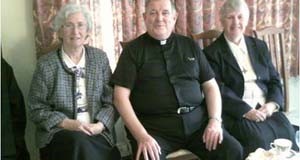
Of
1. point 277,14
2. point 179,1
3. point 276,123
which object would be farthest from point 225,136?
point 277,14

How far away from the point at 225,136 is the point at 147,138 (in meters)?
0.41

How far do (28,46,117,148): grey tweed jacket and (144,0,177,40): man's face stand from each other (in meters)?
0.37

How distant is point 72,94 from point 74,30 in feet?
1.12

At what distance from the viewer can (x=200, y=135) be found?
225cm

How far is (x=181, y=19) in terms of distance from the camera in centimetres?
289

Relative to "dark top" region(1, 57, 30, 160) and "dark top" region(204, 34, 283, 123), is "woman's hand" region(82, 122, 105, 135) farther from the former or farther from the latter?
"dark top" region(204, 34, 283, 123)

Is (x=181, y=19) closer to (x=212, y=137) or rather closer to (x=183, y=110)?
(x=183, y=110)

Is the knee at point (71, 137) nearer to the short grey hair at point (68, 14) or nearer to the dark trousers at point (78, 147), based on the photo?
the dark trousers at point (78, 147)

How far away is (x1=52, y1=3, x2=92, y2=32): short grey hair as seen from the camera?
233cm

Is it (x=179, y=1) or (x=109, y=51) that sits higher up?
(x=179, y=1)

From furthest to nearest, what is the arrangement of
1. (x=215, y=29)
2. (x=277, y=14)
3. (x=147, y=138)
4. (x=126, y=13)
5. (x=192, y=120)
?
(x=277, y=14)
(x=215, y=29)
(x=126, y=13)
(x=192, y=120)
(x=147, y=138)

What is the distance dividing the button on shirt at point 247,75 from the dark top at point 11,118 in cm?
128

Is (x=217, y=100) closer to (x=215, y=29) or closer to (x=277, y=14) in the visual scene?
(x=215, y=29)

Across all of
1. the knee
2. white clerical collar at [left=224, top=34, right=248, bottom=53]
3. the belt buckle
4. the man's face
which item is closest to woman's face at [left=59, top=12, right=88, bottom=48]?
the man's face
